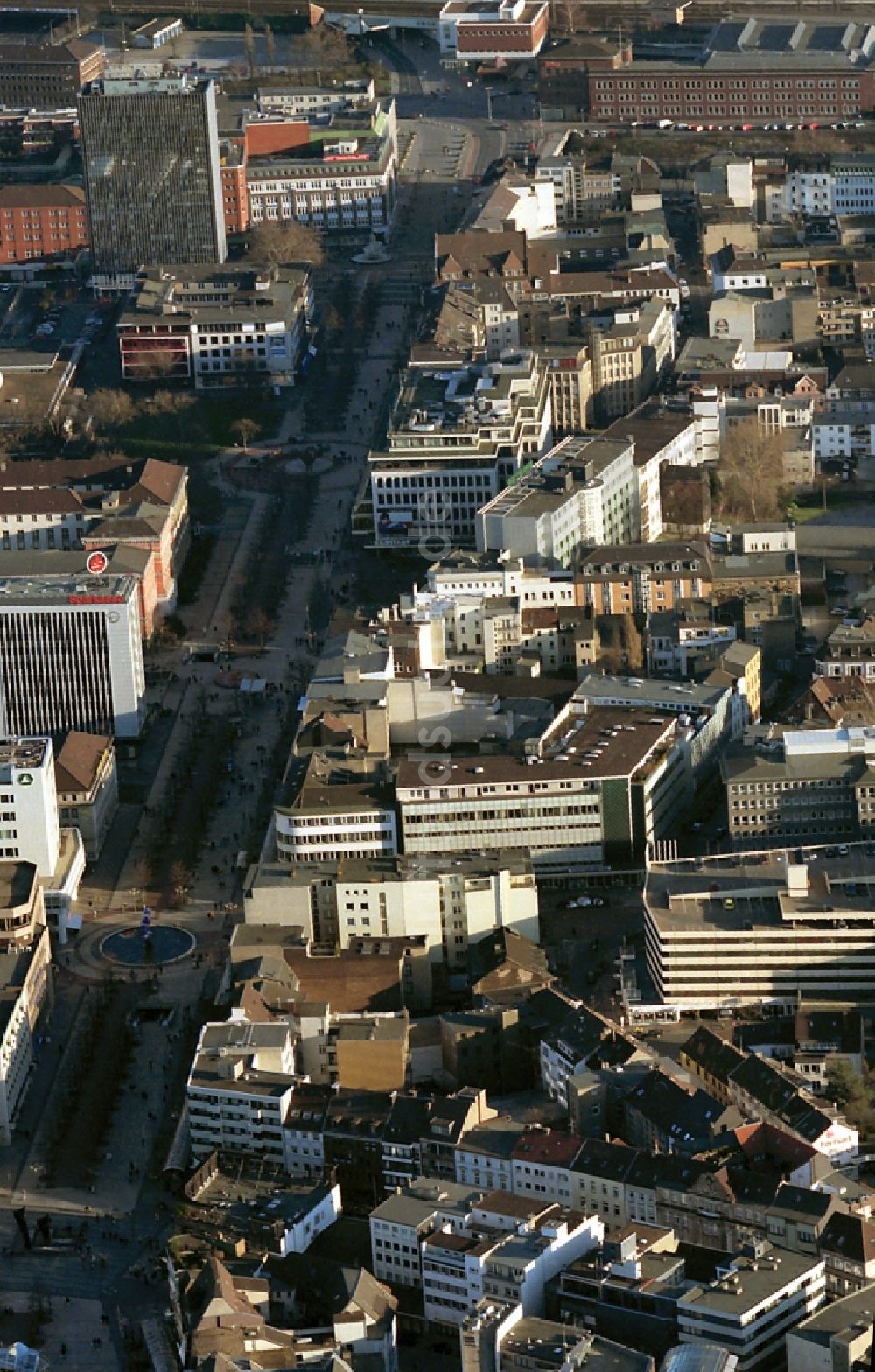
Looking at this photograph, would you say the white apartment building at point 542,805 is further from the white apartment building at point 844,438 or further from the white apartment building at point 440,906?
the white apartment building at point 844,438

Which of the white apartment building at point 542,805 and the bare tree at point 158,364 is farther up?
the white apartment building at point 542,805

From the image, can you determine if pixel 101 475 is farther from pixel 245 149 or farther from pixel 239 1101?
pixel 239 1101

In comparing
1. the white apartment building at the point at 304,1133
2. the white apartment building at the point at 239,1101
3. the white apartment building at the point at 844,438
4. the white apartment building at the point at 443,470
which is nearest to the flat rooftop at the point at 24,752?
the white apartment building at the point at 239,1101

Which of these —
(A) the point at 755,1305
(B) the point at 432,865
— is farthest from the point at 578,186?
(A) the point at 755,1305

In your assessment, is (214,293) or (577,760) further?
(214,293)

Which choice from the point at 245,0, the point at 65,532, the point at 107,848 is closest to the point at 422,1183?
the point at 107,848
